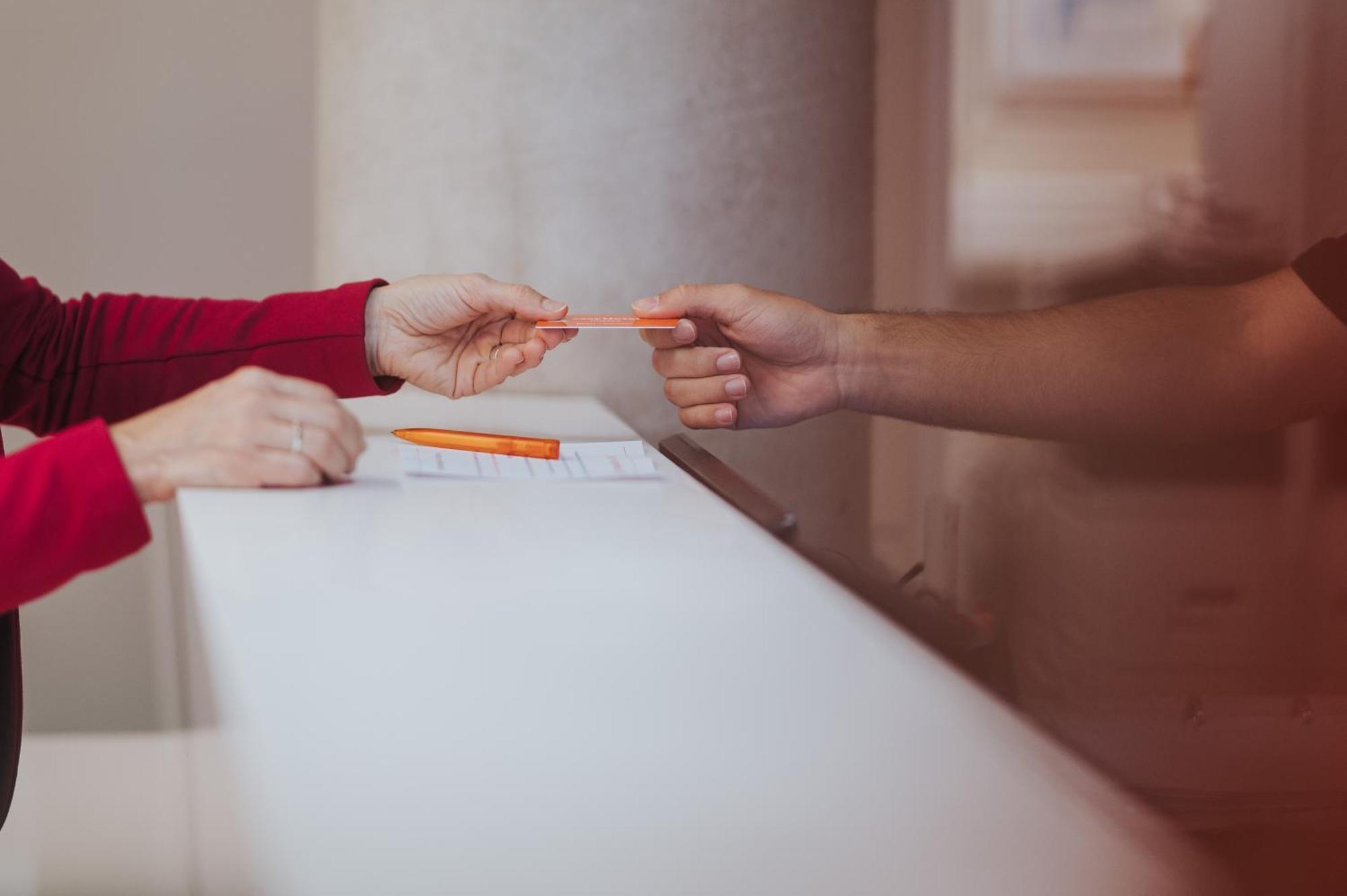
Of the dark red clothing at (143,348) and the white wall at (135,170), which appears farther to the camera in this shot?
the white wall at (135,170)

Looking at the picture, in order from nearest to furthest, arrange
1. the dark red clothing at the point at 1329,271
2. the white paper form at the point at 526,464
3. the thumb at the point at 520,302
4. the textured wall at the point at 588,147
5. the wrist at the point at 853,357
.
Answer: the dark red clothing at the point at 1329,271
the white paper form at the point at 526,464
the thumb at the point at 520,302
the wrist at the point at 853,357
the textured wall at the point at 588,147

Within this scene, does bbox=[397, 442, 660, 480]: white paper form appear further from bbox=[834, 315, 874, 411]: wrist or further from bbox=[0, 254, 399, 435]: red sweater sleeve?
bbox=[834, 315, 874, 411]: wrist

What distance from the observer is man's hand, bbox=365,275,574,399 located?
0.97 m

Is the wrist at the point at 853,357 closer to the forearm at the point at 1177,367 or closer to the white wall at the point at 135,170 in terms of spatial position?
the forearm at the point at 1177,367

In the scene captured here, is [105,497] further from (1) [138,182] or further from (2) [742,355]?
(1) [138,182]

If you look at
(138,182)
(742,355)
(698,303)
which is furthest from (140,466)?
(138,182)

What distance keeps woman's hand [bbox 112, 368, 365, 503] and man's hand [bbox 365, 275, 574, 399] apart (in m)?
0.30

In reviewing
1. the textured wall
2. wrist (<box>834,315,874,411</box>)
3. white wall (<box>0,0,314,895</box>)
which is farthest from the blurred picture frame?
white wall (<box>0,0,314,895</box>)

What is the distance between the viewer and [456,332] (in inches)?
41.7

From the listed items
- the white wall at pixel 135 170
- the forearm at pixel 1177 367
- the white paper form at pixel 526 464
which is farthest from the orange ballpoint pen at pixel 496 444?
the white wall at pixel 135 170

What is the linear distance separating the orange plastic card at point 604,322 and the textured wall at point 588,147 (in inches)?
21.5

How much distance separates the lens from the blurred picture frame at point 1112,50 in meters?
0.30

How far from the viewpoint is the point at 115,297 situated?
1033 mm

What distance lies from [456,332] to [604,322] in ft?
0.98
